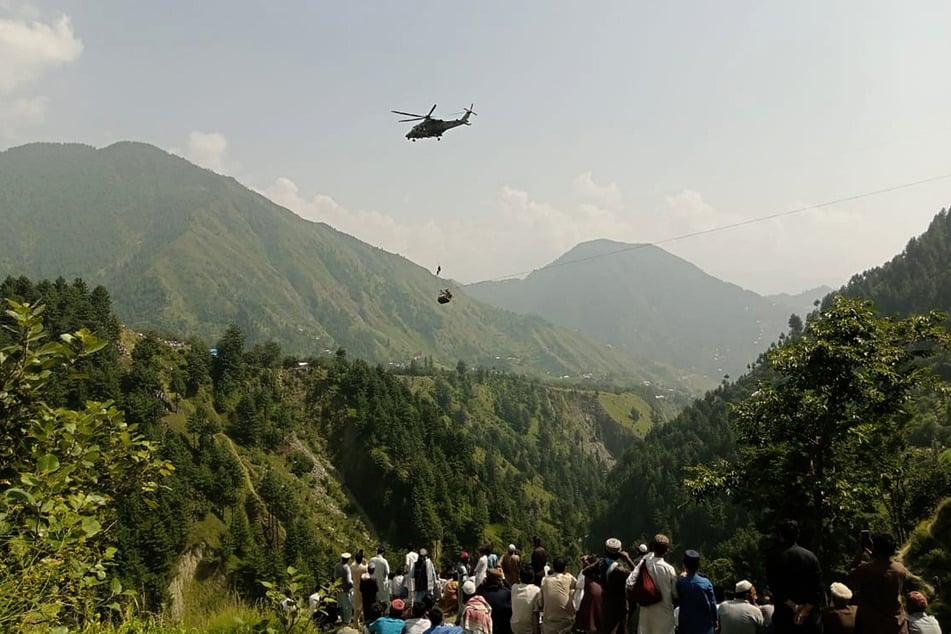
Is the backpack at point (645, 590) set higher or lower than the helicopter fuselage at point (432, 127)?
lower

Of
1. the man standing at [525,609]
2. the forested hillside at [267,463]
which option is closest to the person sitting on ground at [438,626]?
the man standing at [525,609]

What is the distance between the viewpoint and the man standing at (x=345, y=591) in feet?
48.3

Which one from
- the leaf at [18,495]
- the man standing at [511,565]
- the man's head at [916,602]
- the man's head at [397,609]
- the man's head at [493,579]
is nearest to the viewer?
the leaf at [18,495]

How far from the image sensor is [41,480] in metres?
4.13

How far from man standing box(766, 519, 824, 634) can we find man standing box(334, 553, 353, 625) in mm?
10671

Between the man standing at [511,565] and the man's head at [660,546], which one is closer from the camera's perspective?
the man's head at [660,546]

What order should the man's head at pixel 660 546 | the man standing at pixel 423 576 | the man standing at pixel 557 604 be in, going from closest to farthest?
1. the man's head at pixel 660 546
2. the man standing at pixel 557 604
3. the man standing at pixel 423 576

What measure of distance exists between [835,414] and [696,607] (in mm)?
9664

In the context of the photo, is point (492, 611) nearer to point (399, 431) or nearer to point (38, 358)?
point (38, 358)

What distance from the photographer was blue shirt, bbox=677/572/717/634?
8.41 meters

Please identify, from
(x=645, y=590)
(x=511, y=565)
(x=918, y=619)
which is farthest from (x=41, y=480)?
(x=511, y=565)

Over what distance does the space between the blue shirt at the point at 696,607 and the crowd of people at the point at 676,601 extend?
2 cm

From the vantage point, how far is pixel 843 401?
1538 cm

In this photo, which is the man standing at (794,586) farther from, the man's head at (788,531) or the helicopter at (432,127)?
the helicopter at (432,127)
